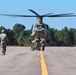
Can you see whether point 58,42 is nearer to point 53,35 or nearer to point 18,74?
point 53,35

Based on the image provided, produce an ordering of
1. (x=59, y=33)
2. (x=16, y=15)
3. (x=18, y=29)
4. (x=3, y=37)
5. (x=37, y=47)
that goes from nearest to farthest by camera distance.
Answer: (x=3, y=37), (x=37, y=47), (x=16, y=15), (x=59, y=33), (x=18, y=29)

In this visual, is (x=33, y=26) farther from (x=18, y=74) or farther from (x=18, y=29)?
(x=18, y=29)

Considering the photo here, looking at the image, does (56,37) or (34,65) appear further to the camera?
(56,37)

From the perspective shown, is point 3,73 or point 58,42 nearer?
point 3,73

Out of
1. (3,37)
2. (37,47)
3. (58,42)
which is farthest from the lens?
(58,42)

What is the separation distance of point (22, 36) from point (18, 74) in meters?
156

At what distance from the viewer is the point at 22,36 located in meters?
171

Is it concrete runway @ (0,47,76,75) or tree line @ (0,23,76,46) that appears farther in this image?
tree line @ (0,23,76,46)

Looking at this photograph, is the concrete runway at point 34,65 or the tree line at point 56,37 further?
the tree line at point 56,37

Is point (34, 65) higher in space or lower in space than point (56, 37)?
higher

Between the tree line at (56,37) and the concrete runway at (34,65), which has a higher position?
the concrete runway at (34,65)

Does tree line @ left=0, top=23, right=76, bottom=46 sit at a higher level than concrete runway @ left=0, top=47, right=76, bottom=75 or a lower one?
lower

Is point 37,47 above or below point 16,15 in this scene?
below

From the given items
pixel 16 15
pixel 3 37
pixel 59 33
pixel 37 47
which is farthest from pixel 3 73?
pixel 59 33
